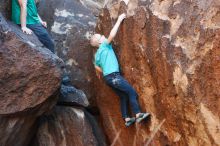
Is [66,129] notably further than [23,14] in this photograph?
Yes

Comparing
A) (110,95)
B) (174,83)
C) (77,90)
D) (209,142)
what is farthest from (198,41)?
(77,90)

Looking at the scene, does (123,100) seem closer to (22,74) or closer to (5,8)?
(22,74)

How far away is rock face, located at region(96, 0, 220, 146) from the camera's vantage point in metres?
4.74

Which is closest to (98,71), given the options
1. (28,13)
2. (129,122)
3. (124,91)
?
(124,91)

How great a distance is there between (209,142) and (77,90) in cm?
263

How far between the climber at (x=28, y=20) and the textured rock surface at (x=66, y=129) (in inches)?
41.0

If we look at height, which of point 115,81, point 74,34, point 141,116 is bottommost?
point 141,116

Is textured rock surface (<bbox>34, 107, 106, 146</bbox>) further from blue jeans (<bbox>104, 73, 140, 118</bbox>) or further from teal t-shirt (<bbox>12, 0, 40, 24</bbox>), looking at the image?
teal t-shirt (<bbox>12, 0, 40, 24</bbox>)

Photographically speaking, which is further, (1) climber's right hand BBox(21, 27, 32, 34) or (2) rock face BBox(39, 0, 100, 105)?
(2) rock face BBox(39, 0, 100, 105)

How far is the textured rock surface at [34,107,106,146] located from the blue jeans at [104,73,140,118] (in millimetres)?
765

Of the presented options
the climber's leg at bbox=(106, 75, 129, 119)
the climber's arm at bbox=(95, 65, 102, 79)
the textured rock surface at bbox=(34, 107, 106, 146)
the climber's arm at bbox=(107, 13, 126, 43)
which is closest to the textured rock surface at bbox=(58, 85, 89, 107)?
the textured rock surface at bbox=(34, 107, 106, 146)

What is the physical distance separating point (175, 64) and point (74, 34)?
2871mm

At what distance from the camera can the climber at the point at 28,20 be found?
245 inches

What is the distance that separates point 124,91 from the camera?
596 centimetres
